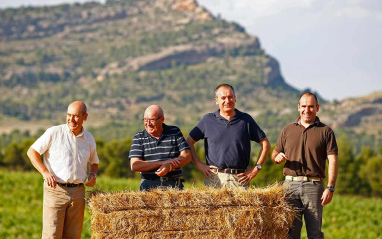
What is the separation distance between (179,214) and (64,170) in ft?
4.86

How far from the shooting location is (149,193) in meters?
6.52

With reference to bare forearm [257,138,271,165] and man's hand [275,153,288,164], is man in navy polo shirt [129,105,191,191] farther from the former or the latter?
man's hand [275,153,288,164]

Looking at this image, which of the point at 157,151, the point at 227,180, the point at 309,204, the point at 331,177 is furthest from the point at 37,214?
the point at 331,177

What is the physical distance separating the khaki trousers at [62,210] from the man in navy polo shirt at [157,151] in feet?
2.67

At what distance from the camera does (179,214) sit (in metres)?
6.47

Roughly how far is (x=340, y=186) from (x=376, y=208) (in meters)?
31.0

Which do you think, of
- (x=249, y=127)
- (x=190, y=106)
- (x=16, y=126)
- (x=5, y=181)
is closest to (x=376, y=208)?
(x=5, y=181)

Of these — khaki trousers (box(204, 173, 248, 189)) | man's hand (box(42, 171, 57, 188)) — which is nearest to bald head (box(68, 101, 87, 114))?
man's hand (box(42, 171, 57, 188))

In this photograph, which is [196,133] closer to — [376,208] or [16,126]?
[376,208]

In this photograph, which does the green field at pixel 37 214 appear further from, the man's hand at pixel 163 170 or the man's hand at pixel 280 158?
the man's hand at pixel 280 158

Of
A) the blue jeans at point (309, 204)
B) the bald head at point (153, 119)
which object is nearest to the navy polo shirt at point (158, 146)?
the bald head at point (153, 119)

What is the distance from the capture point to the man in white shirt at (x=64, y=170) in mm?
6879

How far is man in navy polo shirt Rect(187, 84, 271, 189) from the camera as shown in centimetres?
748

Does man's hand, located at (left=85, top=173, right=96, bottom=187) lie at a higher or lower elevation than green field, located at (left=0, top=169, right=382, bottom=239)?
higher
